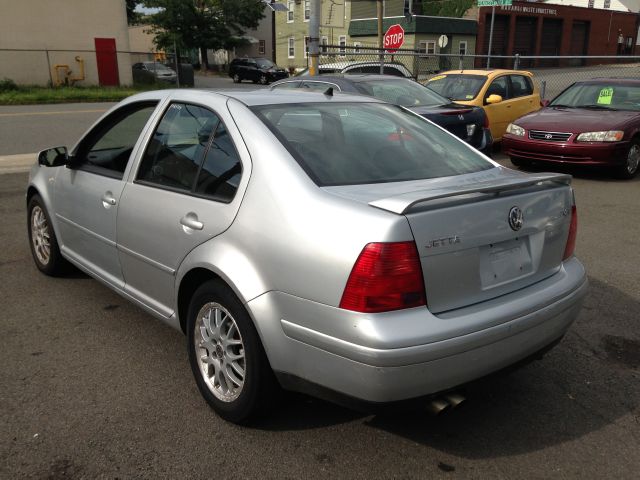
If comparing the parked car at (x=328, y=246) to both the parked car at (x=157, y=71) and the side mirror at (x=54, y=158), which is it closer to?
the side mirror at (x=54, y=158)

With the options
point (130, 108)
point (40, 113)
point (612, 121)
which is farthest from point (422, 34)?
point (130, 108)

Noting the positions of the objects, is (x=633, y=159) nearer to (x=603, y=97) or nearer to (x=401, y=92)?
(x=603, y=97)

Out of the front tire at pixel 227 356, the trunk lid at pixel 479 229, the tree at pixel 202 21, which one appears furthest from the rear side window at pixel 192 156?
the tree at pixel 202 21

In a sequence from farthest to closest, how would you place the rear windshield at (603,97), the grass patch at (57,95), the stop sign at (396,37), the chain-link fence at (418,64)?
the grass patch at (57,95) → the stop sign at (396,37) → the chain-link fence at (418,64) → the rear windshield at (603,97)

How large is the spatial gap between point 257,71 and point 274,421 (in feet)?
129

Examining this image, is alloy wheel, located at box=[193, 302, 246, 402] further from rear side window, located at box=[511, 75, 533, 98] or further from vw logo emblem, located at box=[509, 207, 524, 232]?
rear side window, located at box=[511, 75, 533, 98]

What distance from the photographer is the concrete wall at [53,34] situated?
1003 inches

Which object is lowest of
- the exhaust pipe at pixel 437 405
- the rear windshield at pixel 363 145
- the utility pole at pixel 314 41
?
the exhaust pipe at pixel 437 405

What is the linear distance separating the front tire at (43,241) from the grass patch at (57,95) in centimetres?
1962

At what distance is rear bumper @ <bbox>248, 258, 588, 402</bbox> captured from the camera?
2.37 m

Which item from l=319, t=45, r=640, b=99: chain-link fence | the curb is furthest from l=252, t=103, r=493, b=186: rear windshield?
l=319, t=45, r=640, b=99: chain-link fence

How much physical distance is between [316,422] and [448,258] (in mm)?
1133

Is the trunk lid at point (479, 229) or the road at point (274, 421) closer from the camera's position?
the trunk lid at point (479, 229)

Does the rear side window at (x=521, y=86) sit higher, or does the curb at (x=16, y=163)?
the rear side window at (x=521, y=86)
